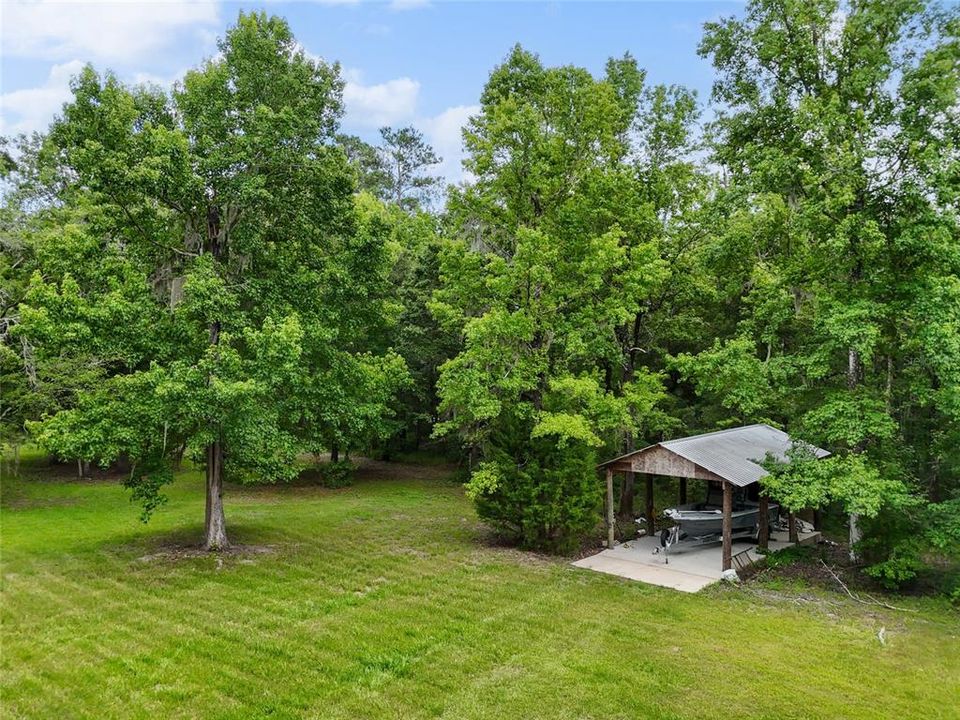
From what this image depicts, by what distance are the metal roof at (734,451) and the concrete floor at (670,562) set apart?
6.00ft

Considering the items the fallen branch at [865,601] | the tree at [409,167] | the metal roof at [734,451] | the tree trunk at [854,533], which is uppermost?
the tree at [409,167]

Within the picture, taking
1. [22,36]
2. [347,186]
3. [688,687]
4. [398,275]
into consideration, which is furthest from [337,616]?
[398,275]

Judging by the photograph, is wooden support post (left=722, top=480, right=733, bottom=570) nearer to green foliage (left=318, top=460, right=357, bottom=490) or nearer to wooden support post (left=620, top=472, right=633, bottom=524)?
wooden support post (left=620, top=472, right=633, bottom=524)

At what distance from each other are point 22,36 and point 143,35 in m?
1.78

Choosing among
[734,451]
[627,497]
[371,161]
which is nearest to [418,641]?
[734,451]

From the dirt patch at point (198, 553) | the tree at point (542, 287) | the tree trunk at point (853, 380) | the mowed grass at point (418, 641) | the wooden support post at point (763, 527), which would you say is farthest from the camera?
the wooden support post at point (763, 527)

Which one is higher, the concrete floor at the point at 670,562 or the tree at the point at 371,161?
the tree at the point at 371,161

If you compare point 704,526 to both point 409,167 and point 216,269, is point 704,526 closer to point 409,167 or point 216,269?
point 216,269

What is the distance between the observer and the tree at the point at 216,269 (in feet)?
32.6

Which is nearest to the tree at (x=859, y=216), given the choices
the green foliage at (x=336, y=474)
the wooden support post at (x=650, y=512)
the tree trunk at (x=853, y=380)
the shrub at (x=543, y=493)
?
the tree trunk at (x=853, y=380)

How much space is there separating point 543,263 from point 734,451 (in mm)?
5984

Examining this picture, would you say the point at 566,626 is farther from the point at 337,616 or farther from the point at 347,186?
the point at 347,186

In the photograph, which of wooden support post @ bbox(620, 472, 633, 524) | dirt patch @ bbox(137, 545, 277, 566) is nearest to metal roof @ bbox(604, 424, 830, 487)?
wooden support post @ bbox(620, 472, 633, 524)

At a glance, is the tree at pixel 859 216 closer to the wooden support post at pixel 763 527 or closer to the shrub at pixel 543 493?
the wooden support post at pixel 763 527
